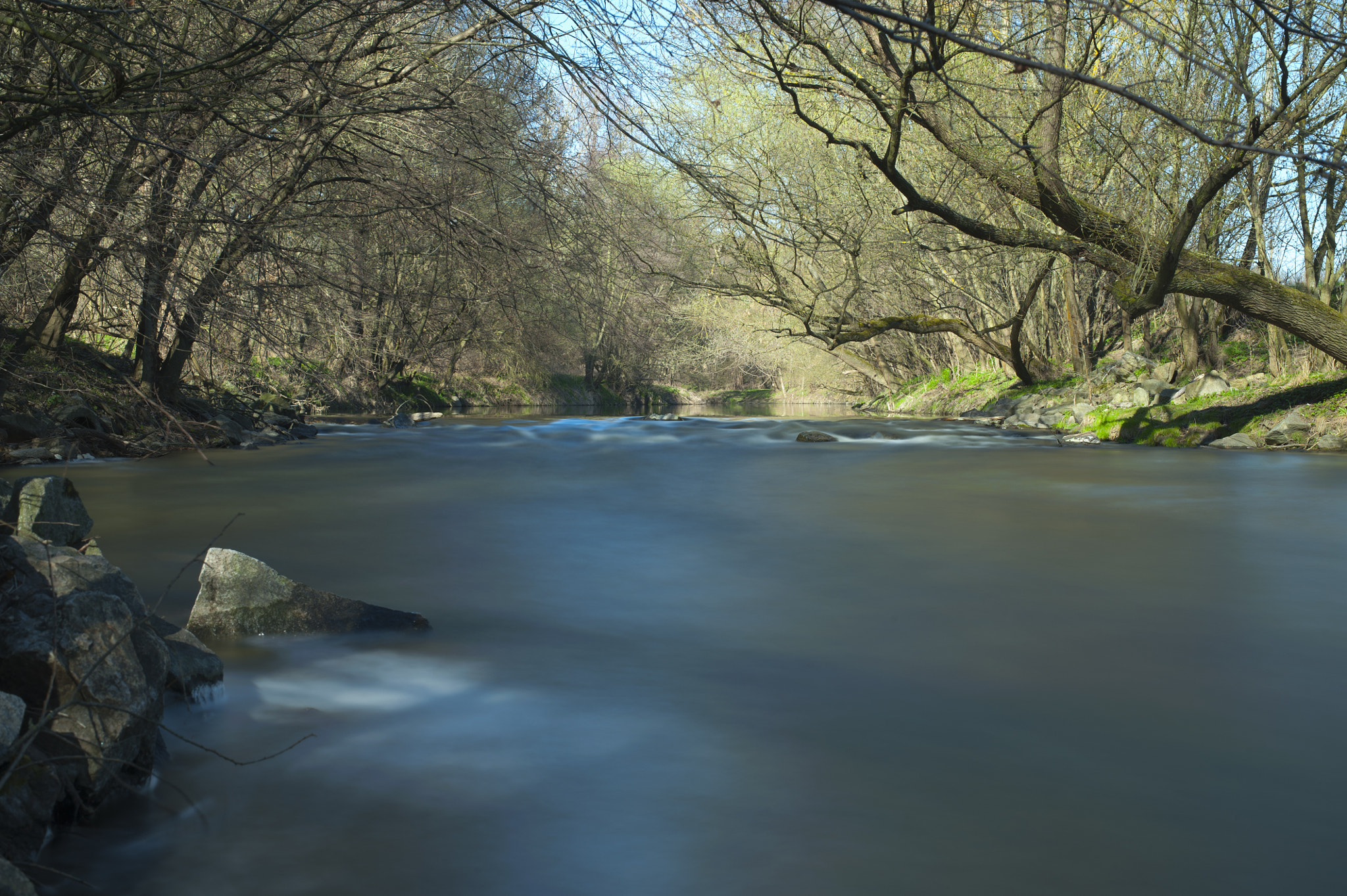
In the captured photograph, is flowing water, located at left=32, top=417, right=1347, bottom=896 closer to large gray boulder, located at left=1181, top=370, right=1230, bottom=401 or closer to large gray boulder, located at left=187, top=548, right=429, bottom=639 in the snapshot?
large gray boulder, located at left=187, top=548, right=429, bottom=639

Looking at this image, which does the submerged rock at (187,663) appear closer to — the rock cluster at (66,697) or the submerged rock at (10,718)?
the rock cluster at (66,697)

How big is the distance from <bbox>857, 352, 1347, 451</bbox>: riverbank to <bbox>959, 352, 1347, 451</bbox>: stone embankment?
0.01 metres

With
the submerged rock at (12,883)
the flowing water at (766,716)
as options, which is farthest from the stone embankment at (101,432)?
the submerged rock at (12,883)

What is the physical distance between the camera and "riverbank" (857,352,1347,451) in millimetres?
12898

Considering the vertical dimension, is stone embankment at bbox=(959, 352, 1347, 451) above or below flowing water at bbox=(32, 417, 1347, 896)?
above

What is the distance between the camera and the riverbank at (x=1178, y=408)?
1290cm

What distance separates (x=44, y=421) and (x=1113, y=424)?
15.1m

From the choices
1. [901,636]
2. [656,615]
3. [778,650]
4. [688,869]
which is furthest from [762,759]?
[656,615]

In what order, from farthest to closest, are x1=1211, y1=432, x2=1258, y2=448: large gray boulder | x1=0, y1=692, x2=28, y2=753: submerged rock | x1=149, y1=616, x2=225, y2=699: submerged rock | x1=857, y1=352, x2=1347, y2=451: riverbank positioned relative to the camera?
x1=1211, y1=432, x2=1258, y2=448: large gray boulder < x1=857, y1=352, x2=1347, y2=451: riverbank < x1=149, y1=616, x2=225, y2=699: submerged rock < x1=0, y1=692, x2=28, y2=753: submerged rock

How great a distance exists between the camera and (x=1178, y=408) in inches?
605

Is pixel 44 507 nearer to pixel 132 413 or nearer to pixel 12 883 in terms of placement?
pixel 12 883

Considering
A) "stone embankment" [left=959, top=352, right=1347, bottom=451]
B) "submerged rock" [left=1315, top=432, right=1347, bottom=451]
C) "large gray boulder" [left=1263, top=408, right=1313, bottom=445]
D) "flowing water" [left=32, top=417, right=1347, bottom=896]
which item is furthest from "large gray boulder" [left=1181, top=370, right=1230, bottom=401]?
"flowing water" [left=32, top=417, right=1347, bottom=896]

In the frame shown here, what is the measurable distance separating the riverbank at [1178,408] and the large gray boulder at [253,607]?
12620 mm

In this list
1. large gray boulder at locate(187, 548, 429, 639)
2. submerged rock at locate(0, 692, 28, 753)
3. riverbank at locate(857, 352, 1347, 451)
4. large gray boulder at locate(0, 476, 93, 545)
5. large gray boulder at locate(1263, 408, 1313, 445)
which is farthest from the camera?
riverbank at locate(857, 352, 1347, 451)
